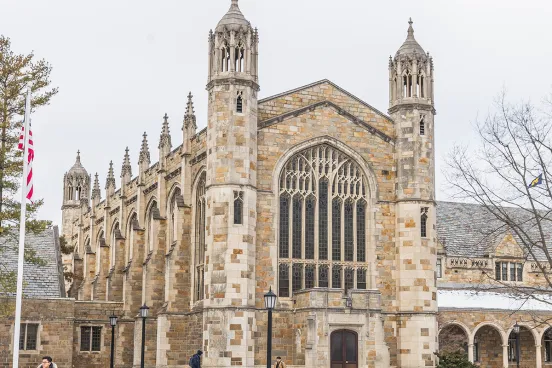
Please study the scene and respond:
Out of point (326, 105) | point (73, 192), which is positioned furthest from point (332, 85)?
point (73, 192)

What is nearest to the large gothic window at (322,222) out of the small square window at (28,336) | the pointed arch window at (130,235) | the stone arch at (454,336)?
the stone arch at (454,336)

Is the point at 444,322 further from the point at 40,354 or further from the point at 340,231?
the point at 40,354

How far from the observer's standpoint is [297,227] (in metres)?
38.8

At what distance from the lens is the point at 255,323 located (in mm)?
36594

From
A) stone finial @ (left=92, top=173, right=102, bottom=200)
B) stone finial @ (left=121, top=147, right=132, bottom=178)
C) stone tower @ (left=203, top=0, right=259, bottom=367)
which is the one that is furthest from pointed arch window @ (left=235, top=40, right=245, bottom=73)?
stone finial @ (left=92, top=173, right=102, bottom=200)

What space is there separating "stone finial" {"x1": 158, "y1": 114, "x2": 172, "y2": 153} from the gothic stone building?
78.4 inches

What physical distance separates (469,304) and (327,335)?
15.5 m

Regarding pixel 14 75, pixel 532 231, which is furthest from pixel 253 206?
pixel 532 231

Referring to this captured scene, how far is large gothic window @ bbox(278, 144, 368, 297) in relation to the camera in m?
38.5

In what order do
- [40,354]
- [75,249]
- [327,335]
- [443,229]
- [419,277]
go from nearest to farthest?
[327,335]
[419,277]
[40,354]
[443,229]
[75,249]

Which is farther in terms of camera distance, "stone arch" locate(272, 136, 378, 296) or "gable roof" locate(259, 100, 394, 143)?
"gable roof" locate(259, 100, 394, 143)

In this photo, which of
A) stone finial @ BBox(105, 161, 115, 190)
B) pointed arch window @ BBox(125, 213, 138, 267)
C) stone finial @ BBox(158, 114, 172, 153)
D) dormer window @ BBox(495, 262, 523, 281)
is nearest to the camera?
stone finial @ BBox(158, 114, 172, 153)

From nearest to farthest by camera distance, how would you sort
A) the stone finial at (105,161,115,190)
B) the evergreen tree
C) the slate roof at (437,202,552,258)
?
the evergreen tree < the slate roof at (437,202,552,258) < the stone finial at (105,161,115,190)

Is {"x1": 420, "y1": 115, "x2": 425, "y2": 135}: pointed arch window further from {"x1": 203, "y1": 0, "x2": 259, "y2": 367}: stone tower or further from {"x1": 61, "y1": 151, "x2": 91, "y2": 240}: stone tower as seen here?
{"x1": 61, "y1": 151, "x2": 91, "y2": 240}: stone tower
